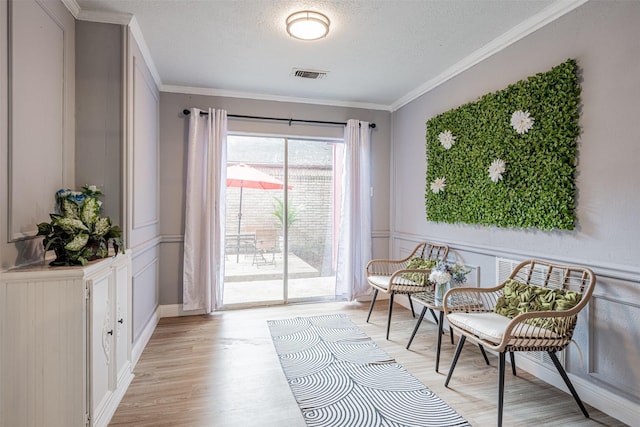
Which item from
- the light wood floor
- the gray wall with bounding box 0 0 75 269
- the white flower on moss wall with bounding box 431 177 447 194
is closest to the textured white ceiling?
the gray wall with bounding box 0 0 75 269

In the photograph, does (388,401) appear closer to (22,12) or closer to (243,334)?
(243,334)

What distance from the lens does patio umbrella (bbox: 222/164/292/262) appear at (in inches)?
163

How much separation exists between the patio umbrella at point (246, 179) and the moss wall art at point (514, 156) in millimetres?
2039

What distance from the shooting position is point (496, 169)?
2754 millimetres

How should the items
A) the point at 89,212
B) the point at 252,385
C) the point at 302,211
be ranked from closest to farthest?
the point at 89,212 < the point at 252,385 < the point at 302,211

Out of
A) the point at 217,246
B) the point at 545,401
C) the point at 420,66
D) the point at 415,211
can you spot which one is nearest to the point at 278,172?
the point at 217,246

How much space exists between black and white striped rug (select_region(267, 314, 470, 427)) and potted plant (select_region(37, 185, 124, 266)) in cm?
155

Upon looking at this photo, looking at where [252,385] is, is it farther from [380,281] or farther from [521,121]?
[521,121]

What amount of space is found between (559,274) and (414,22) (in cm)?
208

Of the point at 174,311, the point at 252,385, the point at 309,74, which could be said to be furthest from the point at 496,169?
the point at 174,311

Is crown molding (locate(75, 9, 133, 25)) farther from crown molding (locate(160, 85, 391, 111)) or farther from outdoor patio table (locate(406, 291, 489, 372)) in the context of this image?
outdoor patio table (locate(406, 291, 489, 372))

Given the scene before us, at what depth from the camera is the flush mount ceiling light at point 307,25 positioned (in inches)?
93.2

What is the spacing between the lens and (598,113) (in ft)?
6.83

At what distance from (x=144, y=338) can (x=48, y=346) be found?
154 cm
